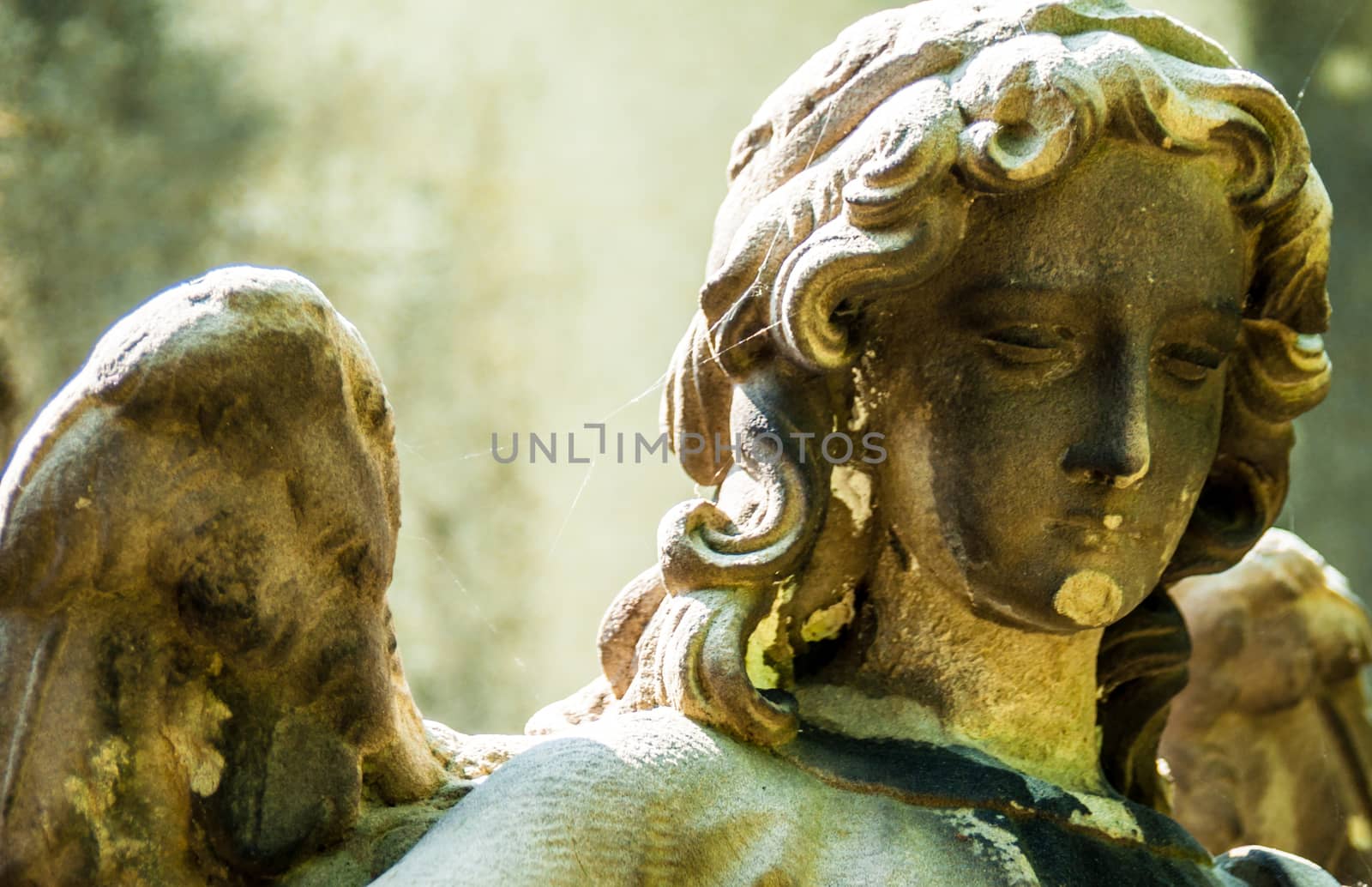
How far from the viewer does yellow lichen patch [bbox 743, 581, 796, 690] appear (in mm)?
2213

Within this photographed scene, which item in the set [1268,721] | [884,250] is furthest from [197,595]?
[1268,721]

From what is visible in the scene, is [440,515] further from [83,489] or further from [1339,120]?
[83,489]

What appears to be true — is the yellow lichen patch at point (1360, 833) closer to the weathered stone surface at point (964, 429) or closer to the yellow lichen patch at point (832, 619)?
the weathered stone surface at point (964, 429)

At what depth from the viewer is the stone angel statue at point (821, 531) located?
176cm

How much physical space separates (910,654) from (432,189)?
14.6ft

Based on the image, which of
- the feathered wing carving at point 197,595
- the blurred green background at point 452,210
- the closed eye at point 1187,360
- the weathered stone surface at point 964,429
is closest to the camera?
the feathered wing carving at point 197,595

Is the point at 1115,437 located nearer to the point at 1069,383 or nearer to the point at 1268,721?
the point at 1069,383

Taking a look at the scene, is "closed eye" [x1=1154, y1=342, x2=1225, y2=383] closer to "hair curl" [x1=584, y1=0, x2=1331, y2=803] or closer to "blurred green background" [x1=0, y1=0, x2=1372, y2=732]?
"hair curl" [x1=584, y1=0, x2=1331, y2=803]

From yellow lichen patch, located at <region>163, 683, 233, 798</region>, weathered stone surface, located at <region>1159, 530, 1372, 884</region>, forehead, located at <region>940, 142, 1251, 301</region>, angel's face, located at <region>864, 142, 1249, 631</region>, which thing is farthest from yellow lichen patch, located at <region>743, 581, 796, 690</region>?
weathered stone surface, located at <region>1159, 530, 1372, 884</region>

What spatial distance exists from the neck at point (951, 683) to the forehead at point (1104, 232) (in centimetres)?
36

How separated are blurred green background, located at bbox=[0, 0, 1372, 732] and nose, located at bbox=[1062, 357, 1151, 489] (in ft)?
11.8

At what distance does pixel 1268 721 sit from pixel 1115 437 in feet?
4.85

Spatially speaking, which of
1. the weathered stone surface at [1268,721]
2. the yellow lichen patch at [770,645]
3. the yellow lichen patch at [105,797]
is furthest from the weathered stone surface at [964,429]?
the weathered stone surface at [1268,721]

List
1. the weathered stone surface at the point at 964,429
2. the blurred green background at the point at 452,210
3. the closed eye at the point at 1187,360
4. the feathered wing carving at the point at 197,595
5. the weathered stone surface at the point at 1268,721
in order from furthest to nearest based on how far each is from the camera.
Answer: the blurred green background at the point at 452,210, the weathered stone surface at the point at 1268,721, the closed eye at the point at 1187,360, the weathered stone surface at the point at 964,429, the feathered wing carving at the point at 197,595
